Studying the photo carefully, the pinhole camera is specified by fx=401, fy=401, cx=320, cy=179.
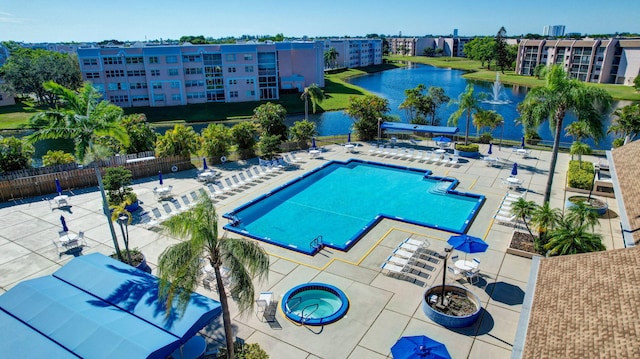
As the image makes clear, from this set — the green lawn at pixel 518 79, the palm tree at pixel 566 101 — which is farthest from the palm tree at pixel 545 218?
the green lawn at pixel 518 79

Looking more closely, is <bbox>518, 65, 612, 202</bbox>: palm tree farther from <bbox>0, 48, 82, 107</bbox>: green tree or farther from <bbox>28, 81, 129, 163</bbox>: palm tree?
<bbox>0, 48, 82, 107</bbox>: green tree

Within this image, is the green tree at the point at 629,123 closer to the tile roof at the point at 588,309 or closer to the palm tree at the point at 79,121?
the tile roof at the point at 588,309

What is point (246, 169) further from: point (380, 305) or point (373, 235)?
point (380, 305)

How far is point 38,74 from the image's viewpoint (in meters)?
76.1

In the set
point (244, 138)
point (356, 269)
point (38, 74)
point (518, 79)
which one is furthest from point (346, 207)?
point (518, 79)

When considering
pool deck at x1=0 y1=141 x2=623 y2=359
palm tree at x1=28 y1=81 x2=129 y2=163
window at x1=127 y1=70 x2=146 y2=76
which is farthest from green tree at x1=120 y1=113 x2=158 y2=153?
window at x1=127 y1=70 x2=146 y2=76

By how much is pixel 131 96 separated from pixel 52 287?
6755 centimetres

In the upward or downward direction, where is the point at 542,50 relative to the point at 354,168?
upward

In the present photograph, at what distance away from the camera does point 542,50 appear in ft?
364

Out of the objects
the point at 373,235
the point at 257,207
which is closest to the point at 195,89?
→ the point at 257,207

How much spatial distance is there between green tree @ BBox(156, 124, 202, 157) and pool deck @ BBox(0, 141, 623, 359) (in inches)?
114

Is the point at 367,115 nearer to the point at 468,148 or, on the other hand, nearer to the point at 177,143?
the point at 468,148

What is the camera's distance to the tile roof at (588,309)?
8.82 metres

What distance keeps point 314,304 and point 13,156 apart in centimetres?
2485
